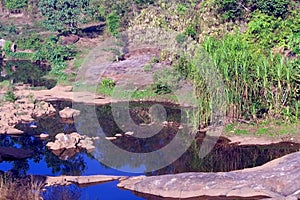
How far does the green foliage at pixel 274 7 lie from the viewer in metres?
30.8

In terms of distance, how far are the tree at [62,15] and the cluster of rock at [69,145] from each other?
21.9 metres

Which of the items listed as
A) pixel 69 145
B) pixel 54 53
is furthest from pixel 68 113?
pixel 54 53

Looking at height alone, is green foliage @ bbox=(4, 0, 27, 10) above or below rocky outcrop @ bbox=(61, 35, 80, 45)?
above

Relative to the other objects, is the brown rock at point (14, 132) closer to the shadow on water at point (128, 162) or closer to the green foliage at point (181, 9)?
the shadow on water at point (128, 162)

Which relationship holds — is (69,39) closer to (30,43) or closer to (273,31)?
(30,43)

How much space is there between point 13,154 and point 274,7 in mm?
18296

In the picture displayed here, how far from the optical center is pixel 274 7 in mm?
30812

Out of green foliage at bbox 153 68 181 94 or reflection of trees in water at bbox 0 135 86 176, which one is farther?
green foliage at bbox 153 68 181 94

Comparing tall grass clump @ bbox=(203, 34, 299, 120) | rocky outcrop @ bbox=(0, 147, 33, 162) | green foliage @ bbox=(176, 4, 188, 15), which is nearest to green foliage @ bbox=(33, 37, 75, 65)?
green foliage @ bbox=(176, 4, 188, 15)

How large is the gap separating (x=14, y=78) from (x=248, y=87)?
18943mm

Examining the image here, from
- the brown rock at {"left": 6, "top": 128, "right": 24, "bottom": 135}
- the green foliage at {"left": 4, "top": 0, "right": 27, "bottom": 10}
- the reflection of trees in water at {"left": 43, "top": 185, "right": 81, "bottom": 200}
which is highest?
the green foliage at {"left": 4, "top": 0, "right": 27, "bottom": 10}

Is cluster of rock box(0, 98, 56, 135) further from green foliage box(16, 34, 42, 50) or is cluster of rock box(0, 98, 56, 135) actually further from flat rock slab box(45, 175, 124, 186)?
green foliage box(16, 34, 42, 50)

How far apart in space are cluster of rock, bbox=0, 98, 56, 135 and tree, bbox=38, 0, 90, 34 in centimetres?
1505

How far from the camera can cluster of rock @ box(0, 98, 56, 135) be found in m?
23.6
